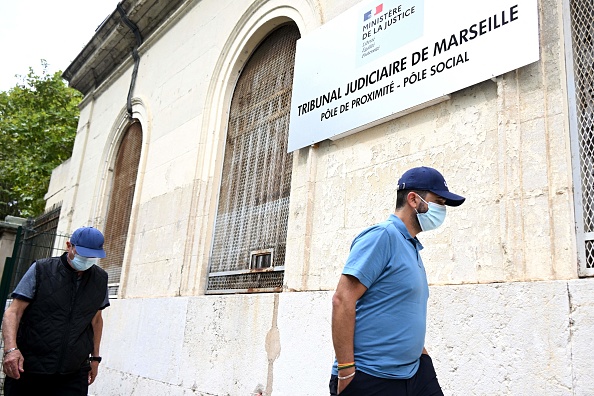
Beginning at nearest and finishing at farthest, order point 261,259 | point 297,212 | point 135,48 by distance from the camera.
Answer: point 297,212
point 261,259
point 135,48

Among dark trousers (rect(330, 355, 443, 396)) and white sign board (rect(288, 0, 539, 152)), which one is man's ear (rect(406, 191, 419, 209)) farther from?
white sign board (rect(288, 0, 539, 152))

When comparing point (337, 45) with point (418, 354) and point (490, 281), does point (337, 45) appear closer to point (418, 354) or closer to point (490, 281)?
point (490, 281)

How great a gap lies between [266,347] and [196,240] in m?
2.20

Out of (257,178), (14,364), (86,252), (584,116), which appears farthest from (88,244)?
(584,116)

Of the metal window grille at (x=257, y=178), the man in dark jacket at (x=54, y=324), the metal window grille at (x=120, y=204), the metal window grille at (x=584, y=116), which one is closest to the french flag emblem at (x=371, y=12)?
the metal window grille at (x=257, y=178)

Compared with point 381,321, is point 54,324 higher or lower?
lower

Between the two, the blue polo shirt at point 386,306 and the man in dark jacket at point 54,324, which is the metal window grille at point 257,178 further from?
the blue polo shirt at point 386,306

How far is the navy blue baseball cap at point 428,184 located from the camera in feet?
8.21

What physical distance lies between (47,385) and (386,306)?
91.9 inches

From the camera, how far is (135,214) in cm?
837

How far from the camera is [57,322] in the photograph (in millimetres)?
3381

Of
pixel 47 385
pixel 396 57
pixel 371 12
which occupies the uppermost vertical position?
pixel 371 12

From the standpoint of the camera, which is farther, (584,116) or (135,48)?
(135,48)

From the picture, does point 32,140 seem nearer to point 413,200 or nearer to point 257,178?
point 257,178
